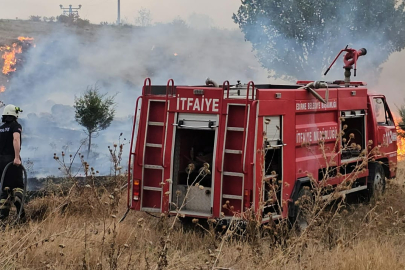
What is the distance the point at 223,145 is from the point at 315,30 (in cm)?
2283

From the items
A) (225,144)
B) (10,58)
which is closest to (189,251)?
(225,144)

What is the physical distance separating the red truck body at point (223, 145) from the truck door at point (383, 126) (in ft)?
6.36

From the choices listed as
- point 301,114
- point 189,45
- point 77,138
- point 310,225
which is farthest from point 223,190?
point 189,45

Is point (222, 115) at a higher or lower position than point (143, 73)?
lower

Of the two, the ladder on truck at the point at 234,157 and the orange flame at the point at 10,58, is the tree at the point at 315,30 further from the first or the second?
the ladder on truck at the point at 234,157

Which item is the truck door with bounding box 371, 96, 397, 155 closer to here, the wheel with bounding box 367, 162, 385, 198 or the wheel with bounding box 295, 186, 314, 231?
the wheel with bounding box 367, 162, 385, 198

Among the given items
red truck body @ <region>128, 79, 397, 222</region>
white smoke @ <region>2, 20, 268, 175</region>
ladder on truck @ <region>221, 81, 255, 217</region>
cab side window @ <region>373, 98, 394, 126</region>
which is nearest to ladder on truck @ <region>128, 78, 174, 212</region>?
red truck body @ <region>128, 79, 397, 222</region>

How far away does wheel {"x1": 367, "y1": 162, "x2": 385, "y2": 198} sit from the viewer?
10.4m

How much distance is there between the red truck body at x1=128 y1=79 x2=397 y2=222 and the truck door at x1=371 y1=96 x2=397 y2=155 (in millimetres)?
1939

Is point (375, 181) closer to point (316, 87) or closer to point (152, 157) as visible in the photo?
point (316, 87)

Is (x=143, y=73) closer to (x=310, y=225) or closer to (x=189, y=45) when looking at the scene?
(x=189, y=45)

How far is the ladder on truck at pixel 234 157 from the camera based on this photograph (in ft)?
24.3

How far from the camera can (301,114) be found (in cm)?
834

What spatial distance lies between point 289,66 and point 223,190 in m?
23.7
